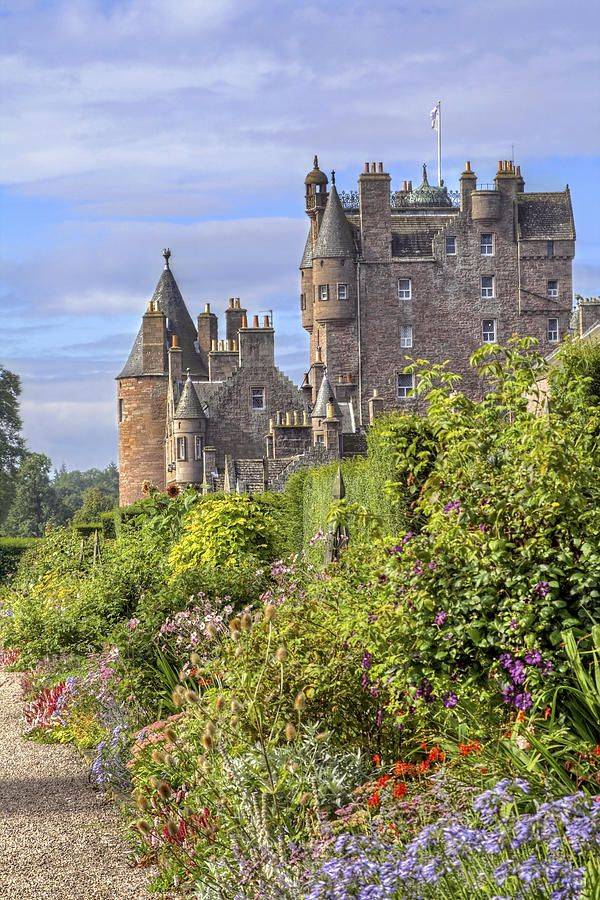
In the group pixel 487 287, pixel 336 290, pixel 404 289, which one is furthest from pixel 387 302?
pixel 487 287

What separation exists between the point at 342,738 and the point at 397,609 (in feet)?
3.54

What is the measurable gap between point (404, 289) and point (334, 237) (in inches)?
180

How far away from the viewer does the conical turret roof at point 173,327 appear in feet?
204

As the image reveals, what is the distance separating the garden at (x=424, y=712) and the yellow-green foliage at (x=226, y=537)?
16.5 ft

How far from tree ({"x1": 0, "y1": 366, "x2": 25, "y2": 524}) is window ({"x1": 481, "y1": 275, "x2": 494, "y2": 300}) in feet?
85.8

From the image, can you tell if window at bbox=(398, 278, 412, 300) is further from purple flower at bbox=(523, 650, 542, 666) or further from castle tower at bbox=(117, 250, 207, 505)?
purple flower at bbox=(523, 650, 542, 666)

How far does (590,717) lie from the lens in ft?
22.7

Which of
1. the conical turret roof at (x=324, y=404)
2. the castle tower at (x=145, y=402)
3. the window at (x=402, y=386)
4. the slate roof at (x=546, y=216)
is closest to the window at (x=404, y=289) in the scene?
the window at (x=402, y=386)

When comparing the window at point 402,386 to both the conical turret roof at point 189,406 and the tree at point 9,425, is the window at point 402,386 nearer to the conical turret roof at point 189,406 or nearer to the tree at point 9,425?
the conical turret roof at point 189,406

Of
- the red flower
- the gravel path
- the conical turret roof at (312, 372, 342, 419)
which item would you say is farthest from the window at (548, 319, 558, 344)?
the red flower

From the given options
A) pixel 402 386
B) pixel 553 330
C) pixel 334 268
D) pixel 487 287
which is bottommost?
pixel 402 386

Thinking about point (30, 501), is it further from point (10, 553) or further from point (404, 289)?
point (10, 553)

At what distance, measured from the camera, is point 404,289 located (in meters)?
61.2

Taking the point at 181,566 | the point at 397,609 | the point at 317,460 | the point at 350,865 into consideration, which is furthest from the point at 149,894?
the point at 317,460
